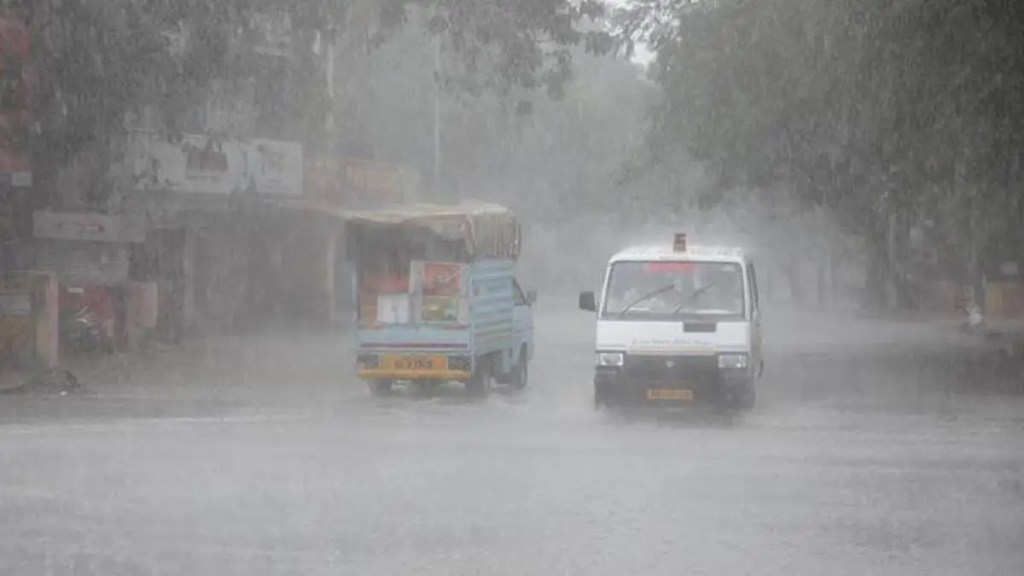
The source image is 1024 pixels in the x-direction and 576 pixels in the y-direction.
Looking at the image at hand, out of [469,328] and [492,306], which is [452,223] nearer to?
[492,306]

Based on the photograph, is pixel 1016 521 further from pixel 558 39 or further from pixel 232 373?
pixel 232 373

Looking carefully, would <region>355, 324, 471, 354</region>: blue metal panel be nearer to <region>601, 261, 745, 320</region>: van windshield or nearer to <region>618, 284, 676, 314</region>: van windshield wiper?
<region>601, 261, 745, 320</region>: van windshield

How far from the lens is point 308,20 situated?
31.4 m

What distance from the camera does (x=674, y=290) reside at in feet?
76.0

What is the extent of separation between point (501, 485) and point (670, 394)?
7.74 m

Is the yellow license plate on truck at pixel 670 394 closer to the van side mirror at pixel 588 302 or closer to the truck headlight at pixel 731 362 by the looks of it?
the truck headlight at pixel 731 362

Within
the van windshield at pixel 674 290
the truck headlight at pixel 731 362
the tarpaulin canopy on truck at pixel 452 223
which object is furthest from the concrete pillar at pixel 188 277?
the truck headlight at pixel 731 362

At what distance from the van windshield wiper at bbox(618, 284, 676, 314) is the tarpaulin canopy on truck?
3744 mm

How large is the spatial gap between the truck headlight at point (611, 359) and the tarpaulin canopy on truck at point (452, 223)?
393 centimetres

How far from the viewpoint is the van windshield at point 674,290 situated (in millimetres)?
22906

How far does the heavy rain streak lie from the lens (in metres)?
13.0

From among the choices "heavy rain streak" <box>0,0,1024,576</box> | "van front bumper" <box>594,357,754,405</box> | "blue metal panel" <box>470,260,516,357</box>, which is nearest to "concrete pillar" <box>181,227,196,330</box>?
"heavy rain streak" <box>0,0,1024,576</box>

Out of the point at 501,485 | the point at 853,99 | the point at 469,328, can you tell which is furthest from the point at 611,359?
the point at 853,99

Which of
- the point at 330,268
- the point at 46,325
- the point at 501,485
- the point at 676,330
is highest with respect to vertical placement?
the point at 676,330
